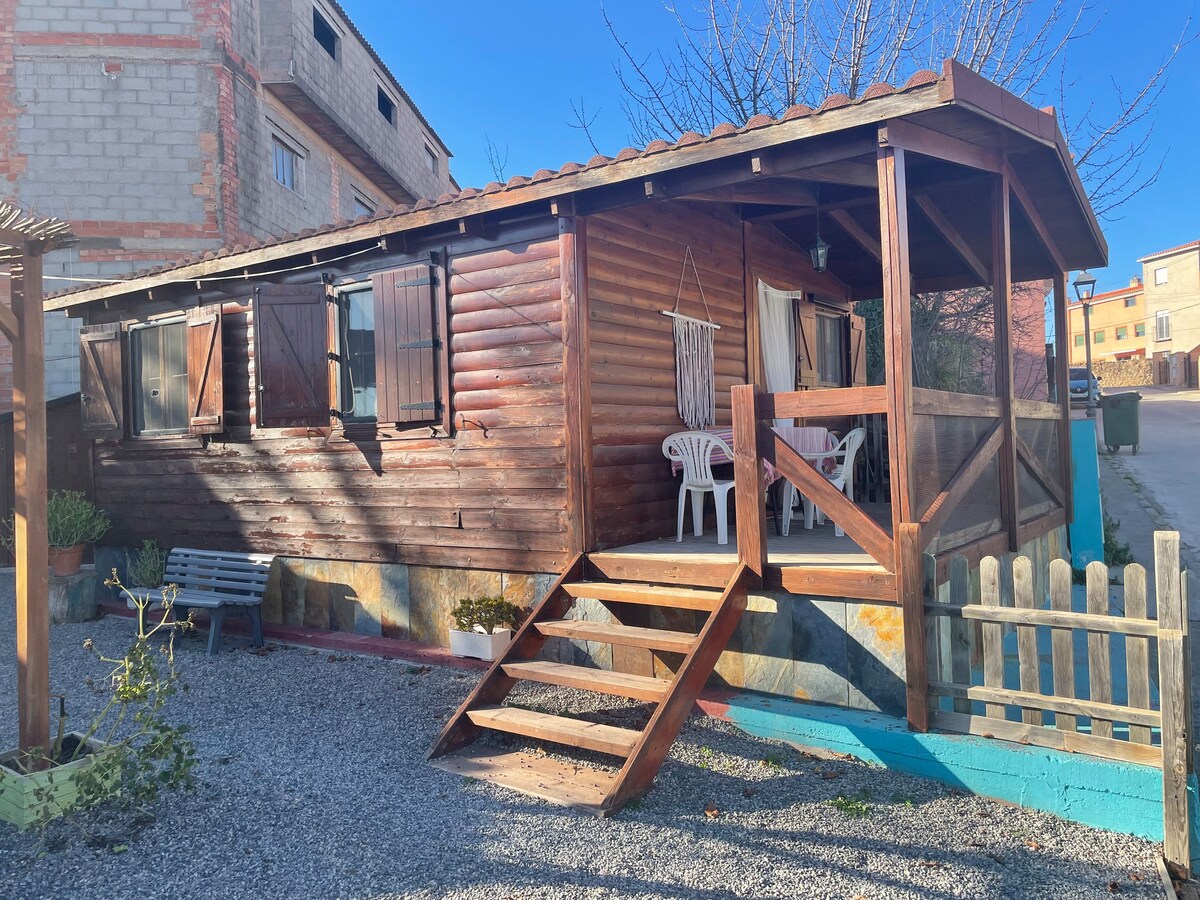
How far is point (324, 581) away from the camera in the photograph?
22.1 feet

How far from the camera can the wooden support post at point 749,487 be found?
4.41 m

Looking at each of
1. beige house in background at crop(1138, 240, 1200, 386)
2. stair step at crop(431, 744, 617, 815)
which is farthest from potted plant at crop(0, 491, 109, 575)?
beige house in background at crop(1138, 240, 1200, 386)

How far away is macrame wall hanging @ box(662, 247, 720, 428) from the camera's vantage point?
6.44m

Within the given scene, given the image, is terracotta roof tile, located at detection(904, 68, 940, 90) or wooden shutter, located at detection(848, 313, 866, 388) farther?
wooden shutter, located at detection(848, 313, 866, 388)

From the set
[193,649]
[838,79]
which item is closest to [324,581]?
[193,649]

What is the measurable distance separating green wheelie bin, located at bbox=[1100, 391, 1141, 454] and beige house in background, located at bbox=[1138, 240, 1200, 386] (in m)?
20.7

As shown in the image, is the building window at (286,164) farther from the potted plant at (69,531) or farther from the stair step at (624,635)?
the stair step at (624,635)

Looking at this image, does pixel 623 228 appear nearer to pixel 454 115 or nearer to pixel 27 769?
pixel 27 769

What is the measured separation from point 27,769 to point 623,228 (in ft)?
14.6

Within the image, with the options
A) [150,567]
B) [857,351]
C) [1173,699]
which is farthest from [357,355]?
[857,351]

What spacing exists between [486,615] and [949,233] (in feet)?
14.2

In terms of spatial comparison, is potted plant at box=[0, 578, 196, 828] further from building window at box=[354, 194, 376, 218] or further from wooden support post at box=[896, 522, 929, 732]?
building window at box=[354, 194, 376, 218]

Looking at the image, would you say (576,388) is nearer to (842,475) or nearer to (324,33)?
(842,475)

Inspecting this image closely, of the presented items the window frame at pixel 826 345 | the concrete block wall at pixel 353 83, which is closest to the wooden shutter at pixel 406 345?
the window frame at pixel 826 345
